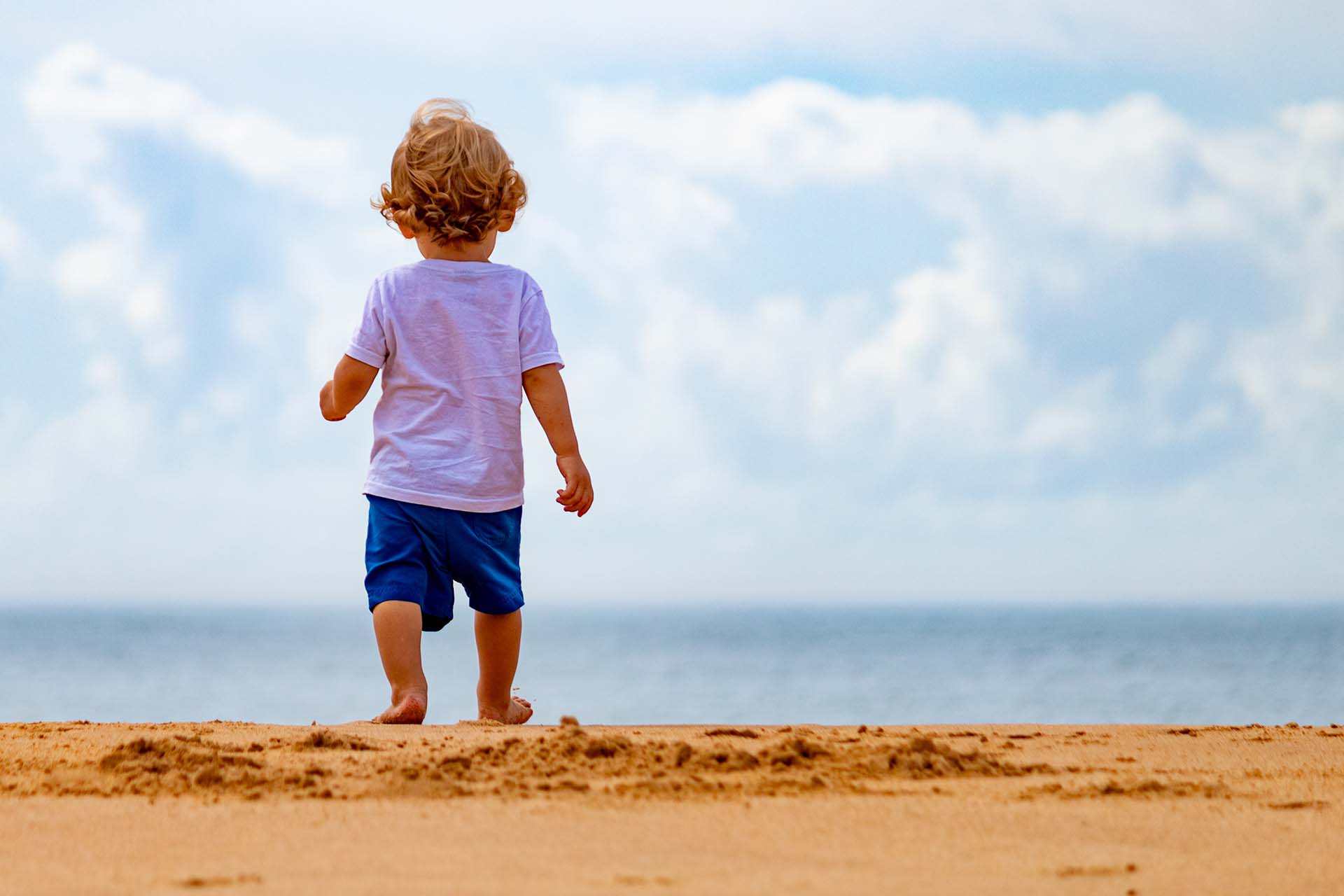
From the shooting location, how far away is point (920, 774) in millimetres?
2104

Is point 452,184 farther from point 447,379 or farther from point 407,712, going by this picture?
point 407,712

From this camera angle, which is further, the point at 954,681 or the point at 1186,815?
the point at 954,681

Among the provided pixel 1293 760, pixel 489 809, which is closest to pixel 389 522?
pixel 489 809

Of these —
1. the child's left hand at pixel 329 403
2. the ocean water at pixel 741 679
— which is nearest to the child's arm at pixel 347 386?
the child's left hand at pixel 329 403

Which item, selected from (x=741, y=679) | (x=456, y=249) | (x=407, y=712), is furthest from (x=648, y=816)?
(x=741, y=679)

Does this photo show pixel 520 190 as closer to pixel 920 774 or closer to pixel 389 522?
pixel 389 522

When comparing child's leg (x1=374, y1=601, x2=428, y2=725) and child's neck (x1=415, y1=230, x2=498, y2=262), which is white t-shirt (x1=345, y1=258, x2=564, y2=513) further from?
child's leg (x1=374, y1=601, x2=428, y2=725)

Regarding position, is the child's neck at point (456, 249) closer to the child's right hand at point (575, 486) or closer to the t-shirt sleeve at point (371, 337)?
the t-shirt sleeve at point (371, 337)

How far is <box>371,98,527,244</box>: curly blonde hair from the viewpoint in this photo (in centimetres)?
334

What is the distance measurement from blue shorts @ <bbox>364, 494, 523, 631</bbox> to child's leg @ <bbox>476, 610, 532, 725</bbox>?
0.04 meters

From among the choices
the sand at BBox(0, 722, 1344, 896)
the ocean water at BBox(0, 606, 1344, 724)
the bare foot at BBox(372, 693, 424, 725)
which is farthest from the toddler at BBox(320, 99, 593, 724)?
the ocean water at BBox(0, 606, 1344, 724)

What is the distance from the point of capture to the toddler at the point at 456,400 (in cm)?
325

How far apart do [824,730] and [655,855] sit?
1488 mm

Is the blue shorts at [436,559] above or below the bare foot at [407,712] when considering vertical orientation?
above
